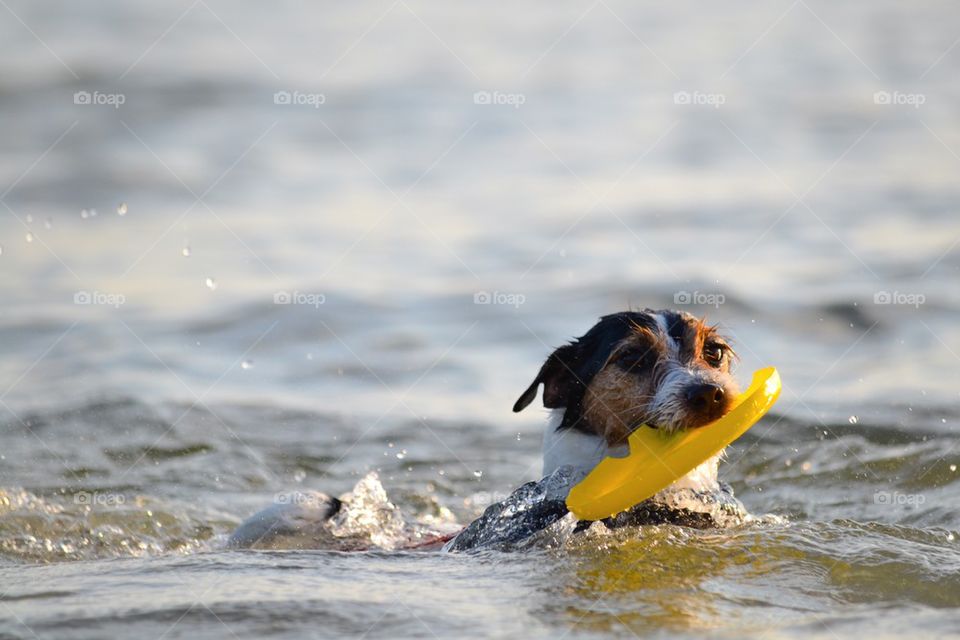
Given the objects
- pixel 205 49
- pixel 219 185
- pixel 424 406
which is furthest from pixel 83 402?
pixel 205 49

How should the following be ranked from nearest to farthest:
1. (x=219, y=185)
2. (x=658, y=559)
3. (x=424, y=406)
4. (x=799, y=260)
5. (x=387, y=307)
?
1. (x=658, y=559)
2. (x=424, y=406)
3. (x=387, y=307)
4. (x=799, y=260)
5. (x=219, y=185)

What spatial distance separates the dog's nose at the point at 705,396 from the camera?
244 inches

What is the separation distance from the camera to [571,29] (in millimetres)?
22234

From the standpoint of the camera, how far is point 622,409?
6562mm

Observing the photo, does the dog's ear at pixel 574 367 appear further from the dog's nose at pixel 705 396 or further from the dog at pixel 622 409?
the dog's nose at pixel 705 396

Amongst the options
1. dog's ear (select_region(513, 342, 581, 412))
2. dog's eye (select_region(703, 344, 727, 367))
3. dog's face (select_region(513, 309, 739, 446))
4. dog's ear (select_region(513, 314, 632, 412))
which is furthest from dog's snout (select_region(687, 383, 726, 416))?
dog's ear (select_region(513, 342, 581, 412))

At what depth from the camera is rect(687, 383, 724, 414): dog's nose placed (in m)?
6.19

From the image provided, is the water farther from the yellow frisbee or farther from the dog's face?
the dog's face

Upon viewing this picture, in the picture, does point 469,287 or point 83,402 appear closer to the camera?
point 83,402

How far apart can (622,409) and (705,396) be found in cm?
53

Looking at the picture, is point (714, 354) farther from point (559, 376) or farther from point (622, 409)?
point (559, 376)

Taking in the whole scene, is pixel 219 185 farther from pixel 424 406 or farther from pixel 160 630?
pixel 160 630

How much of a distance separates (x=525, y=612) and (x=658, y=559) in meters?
0.99

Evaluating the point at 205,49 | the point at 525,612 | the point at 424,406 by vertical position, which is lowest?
the point at 525,612
